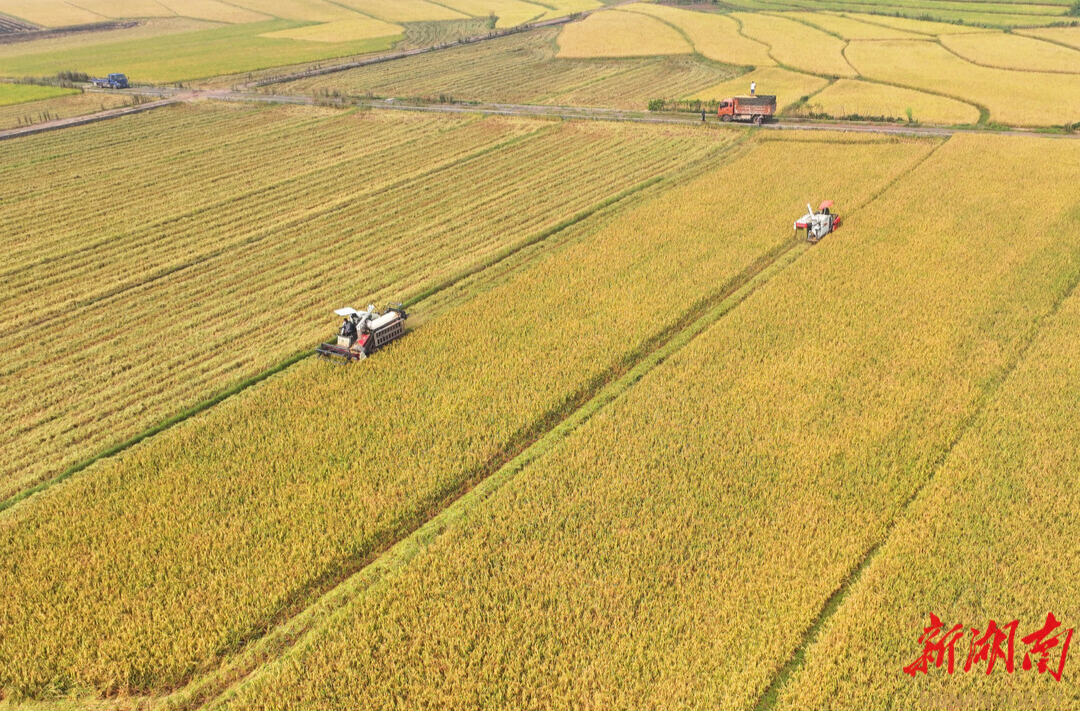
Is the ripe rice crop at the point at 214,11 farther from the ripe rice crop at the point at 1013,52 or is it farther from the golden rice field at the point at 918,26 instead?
Answer: the ripe rice crop at the point at 1013,52

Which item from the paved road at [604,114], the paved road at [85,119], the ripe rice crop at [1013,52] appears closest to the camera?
the paved road at [604,114]

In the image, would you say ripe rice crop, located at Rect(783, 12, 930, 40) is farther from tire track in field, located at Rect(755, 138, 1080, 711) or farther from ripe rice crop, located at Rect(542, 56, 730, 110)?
tire track in field, located at Rect(755, 138, 1080, 711)

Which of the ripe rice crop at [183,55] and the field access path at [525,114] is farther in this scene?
the ripe rice crop at [183,55]

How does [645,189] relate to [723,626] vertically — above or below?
above

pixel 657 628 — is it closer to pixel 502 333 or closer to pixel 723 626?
pixel 723 626

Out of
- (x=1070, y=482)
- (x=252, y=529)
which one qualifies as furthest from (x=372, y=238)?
(x=1070, y=482)

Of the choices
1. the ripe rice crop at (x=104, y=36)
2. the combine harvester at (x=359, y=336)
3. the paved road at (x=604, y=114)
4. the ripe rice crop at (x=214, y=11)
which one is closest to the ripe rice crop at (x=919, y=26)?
the paved road at (x=604, y=114)
